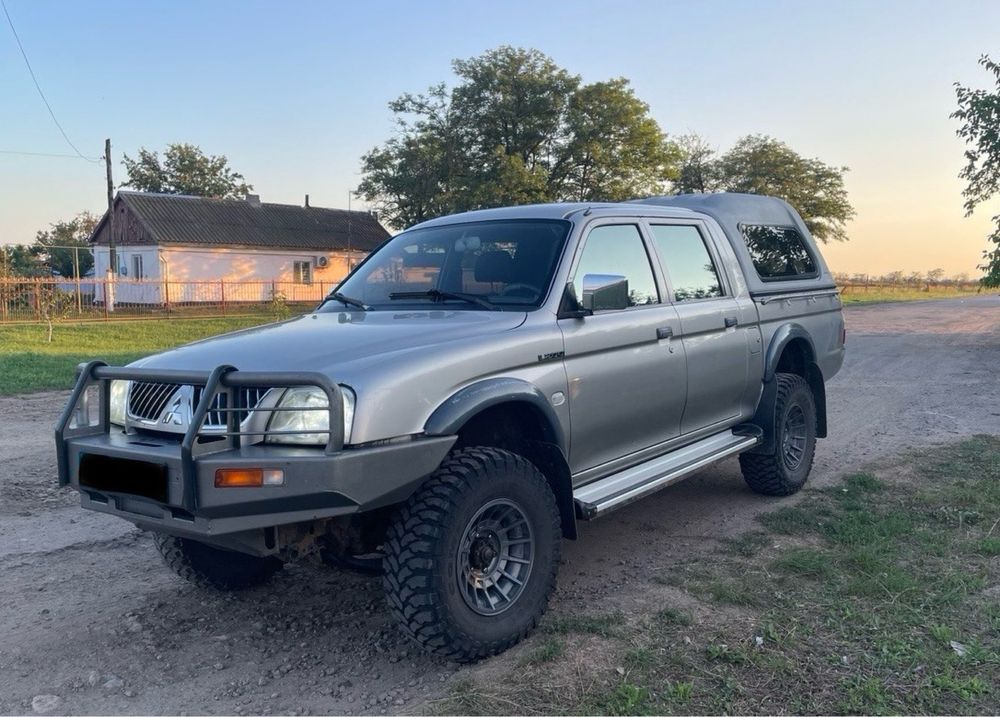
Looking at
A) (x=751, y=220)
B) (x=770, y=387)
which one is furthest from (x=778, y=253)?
(x=770, y=387)

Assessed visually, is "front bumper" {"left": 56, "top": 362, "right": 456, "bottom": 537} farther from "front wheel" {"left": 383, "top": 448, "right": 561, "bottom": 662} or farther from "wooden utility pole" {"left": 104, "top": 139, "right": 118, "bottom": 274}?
"wooden utility pole" {"left": 104, "top": 139, "right": 118, "bottom": 274}

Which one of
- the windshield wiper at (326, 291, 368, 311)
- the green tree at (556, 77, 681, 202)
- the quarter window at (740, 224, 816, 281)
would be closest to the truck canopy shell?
the quarter window at (740, 224, 816, 281)

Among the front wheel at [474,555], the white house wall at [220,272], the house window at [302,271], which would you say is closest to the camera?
the front wheel at [474,555]

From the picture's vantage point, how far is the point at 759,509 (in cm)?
574

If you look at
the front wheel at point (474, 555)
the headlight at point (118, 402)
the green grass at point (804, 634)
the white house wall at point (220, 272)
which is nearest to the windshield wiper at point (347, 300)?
the headlight at point (118, 402)

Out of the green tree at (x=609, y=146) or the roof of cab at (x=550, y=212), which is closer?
the roof of cab at (x=550, y=212)

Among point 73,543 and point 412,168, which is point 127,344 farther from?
point 412,168

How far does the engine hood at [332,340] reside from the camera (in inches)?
133

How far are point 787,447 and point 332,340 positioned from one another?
373 centimetres

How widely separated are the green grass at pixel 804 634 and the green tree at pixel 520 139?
3027 cm

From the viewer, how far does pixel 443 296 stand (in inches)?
175

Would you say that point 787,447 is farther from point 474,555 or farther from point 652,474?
point 474,555

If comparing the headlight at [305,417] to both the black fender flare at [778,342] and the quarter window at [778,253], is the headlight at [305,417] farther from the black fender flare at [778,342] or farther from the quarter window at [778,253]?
the quarter window at [778,253]

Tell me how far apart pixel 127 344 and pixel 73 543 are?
12523 mm
